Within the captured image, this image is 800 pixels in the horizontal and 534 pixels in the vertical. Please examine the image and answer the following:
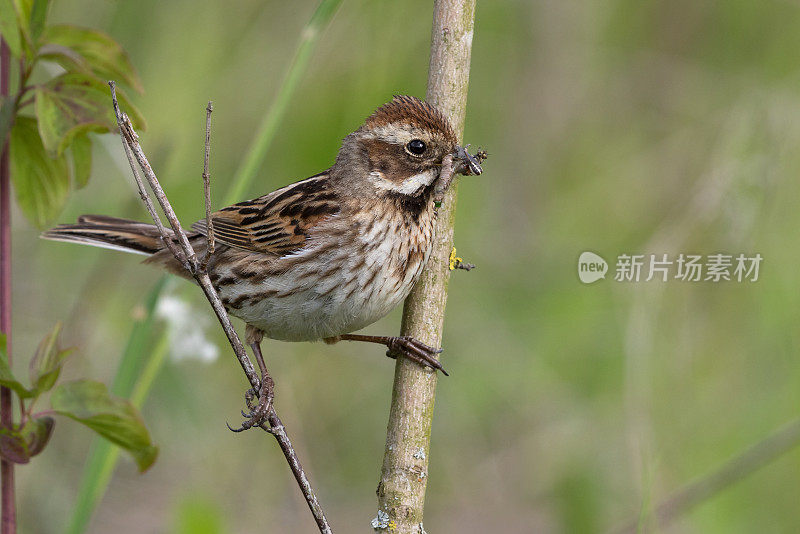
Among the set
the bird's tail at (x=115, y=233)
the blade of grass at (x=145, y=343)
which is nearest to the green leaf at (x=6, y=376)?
the blade of grass at (x=145, y=343)

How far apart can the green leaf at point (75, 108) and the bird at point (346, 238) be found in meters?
0.82

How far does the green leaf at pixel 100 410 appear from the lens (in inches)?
108

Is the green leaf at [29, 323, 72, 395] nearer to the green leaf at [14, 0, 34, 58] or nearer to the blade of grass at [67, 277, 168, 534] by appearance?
the blade of grass at [67, 277, 168, 534]

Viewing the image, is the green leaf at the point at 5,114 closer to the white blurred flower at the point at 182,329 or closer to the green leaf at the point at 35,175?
the green leaf at the point at 35,175

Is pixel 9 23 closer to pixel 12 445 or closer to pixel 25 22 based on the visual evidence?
pixel 25 22

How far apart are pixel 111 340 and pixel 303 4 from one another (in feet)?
8.24

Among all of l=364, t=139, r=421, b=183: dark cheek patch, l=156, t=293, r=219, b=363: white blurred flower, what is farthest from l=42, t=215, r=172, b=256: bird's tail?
l=364, t=139, r=421, b=183: dark cheek patch

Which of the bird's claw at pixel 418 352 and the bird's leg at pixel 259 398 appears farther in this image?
the bird's leg at pixel 259 398

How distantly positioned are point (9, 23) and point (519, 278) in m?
3.89

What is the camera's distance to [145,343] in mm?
3303

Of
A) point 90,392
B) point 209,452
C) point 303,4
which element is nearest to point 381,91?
point 303,4

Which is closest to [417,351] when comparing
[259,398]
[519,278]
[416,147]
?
[259,398]

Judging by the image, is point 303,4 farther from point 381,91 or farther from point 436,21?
point 436,21

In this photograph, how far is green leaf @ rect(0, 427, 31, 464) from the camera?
2.68 metres
